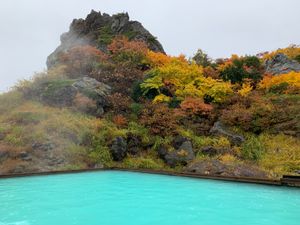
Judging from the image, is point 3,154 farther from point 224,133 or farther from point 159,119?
point 224,133

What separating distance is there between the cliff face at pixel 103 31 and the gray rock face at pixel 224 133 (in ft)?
52.7

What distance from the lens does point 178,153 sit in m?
14.7

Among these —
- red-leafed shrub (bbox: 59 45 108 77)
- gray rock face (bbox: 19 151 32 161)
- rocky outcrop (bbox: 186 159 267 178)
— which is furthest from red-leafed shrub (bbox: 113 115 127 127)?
red-leafed shrub (bbox: 59 45 108 77)

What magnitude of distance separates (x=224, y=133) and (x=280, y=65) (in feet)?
42.1

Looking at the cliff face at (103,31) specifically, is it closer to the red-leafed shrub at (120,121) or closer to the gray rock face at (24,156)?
the red-leafed shrub at (120,121)

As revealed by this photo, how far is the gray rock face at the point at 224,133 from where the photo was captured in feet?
49.5

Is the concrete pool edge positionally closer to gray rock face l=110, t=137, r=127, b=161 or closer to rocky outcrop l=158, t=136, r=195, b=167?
gray rock face l=110, t=137, r=127, b=161

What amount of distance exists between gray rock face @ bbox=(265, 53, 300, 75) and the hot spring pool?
16299 mm

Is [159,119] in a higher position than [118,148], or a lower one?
higher

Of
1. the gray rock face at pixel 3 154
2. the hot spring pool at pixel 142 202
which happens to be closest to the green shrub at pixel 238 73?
Answer: the hot spring pool at pixel 142 202

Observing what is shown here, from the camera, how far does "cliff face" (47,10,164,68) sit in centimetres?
3062

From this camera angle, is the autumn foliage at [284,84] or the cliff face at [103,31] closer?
the autumn foliage at [284,84]

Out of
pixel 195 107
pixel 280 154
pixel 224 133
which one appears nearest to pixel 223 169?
pixel 280 154

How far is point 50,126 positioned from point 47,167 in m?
2.46
